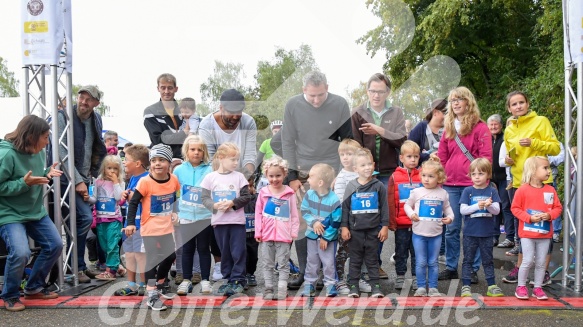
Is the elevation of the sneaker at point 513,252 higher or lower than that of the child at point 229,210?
lower

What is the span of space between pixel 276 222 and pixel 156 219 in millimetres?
1010

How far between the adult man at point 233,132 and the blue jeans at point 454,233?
1.89m

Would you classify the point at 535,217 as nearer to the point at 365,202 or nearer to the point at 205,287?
the point at 365,202

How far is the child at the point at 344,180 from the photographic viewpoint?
16.6 ft

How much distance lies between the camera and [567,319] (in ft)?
13.8

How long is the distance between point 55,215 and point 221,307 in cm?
183

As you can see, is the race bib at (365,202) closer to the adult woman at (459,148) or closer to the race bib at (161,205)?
the adult woman at (459,148)

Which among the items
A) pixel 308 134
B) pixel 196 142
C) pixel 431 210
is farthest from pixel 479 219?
pixel 196 142

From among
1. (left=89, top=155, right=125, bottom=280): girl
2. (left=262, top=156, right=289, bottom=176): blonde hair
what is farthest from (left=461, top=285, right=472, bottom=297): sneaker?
(left=89, top=155, right=125, bottom=280): girl

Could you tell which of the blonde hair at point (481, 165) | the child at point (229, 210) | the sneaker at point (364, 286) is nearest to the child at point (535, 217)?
the blonde hair at point (481, 165)

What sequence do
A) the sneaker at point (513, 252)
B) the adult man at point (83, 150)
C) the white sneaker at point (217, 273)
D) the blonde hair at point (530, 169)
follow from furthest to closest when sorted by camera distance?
the sneaker at point (513, 252) → the white sneaker at point (217, 273) → the adult man at point (83, 150) → the blonde hair at point (530, 169)

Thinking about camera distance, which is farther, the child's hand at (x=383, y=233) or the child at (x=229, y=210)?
the child at (x=229, y=210)

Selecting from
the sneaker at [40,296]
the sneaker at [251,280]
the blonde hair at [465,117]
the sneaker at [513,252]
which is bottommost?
the sneaker at [513,252]

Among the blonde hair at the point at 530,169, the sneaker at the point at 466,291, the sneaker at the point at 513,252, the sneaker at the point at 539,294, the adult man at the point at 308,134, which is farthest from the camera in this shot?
the sneaker at the point at 513,252
